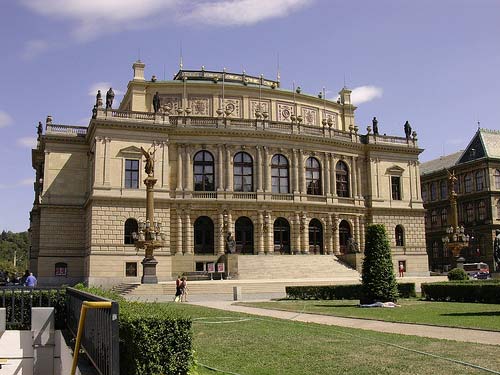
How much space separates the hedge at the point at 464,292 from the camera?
102 feet

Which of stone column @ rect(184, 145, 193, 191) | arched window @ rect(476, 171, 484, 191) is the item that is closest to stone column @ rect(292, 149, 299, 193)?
stone column @ rect(184, 145, 193, 191)

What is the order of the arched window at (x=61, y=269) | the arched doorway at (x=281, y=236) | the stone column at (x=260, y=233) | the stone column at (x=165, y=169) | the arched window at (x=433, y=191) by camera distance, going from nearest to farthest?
the stone column at (x=165, y=169) → the arched window at (x=61, y=269) → the stone column at (x=260, y=233) → the arched doorway at (x=281, y=236) → the arched window at (x=433, y=191)

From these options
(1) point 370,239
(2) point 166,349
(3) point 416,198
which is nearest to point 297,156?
(3) point 416,198

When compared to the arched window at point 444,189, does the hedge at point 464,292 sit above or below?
below

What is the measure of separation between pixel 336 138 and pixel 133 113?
22727 mm

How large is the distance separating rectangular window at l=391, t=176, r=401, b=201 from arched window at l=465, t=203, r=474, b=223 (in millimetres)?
25290

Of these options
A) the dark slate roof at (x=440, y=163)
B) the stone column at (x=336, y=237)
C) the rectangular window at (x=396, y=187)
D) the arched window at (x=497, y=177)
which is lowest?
the stone column at (x=336, y=237)

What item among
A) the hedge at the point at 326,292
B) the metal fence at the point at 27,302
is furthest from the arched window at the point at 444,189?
the metal fence at the point at 27,302

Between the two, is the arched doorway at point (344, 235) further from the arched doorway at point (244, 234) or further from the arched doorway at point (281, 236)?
the arched doorway at point (244, 234)

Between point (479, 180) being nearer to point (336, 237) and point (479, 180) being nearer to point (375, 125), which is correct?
point (375, 125)

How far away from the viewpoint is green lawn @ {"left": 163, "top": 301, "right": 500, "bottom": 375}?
11398 mm

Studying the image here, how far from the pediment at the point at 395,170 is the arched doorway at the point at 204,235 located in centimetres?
2305

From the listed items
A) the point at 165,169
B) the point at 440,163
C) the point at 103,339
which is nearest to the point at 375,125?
the point at 165,169

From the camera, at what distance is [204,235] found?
56875 millimetres
